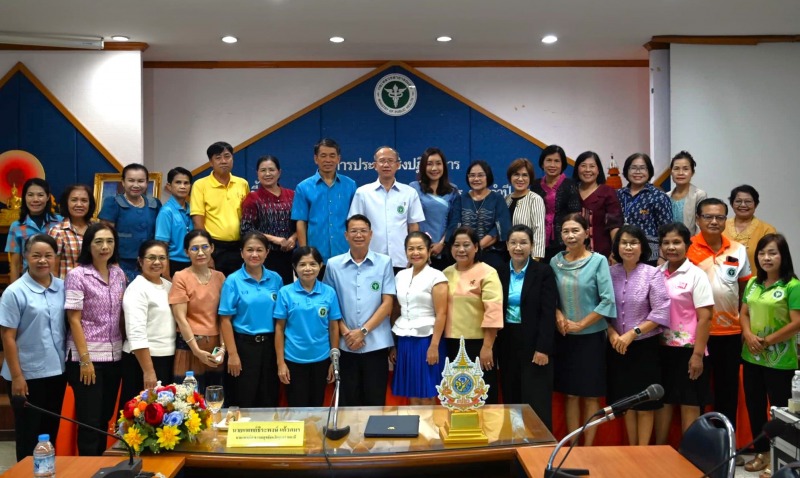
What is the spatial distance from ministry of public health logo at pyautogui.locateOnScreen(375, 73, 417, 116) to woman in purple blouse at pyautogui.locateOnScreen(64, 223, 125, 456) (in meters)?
4.17

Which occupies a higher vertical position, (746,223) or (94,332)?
(746,223)

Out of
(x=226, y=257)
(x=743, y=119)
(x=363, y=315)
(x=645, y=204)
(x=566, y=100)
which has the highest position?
(x=566, y=100)

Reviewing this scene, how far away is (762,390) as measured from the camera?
4.50 m

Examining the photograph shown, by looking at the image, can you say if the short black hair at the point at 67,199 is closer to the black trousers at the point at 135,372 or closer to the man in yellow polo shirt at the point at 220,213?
the man in yellow polo shirt at the point at 220,213

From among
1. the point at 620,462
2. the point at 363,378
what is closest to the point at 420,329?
the point at 363,378

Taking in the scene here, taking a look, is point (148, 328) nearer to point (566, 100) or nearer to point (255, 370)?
point (255, 370)

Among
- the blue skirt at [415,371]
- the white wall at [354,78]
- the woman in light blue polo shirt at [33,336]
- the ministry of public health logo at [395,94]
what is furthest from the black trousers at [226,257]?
the ministry of public health logo at [395,94]

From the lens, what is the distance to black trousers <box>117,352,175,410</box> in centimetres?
421

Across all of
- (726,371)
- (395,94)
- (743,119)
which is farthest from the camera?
(395,94)

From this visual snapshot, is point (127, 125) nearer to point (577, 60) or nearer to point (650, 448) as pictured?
point (577, 60)

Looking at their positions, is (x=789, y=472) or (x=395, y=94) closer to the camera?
(x=789, y=472)

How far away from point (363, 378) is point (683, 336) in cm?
191

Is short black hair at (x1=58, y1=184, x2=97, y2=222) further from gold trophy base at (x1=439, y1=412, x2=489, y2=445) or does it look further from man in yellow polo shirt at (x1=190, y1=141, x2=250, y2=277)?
gold trophy base at (x1=439, y1=412, x2=489, y2=445)

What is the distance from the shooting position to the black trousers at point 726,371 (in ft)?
15.1
